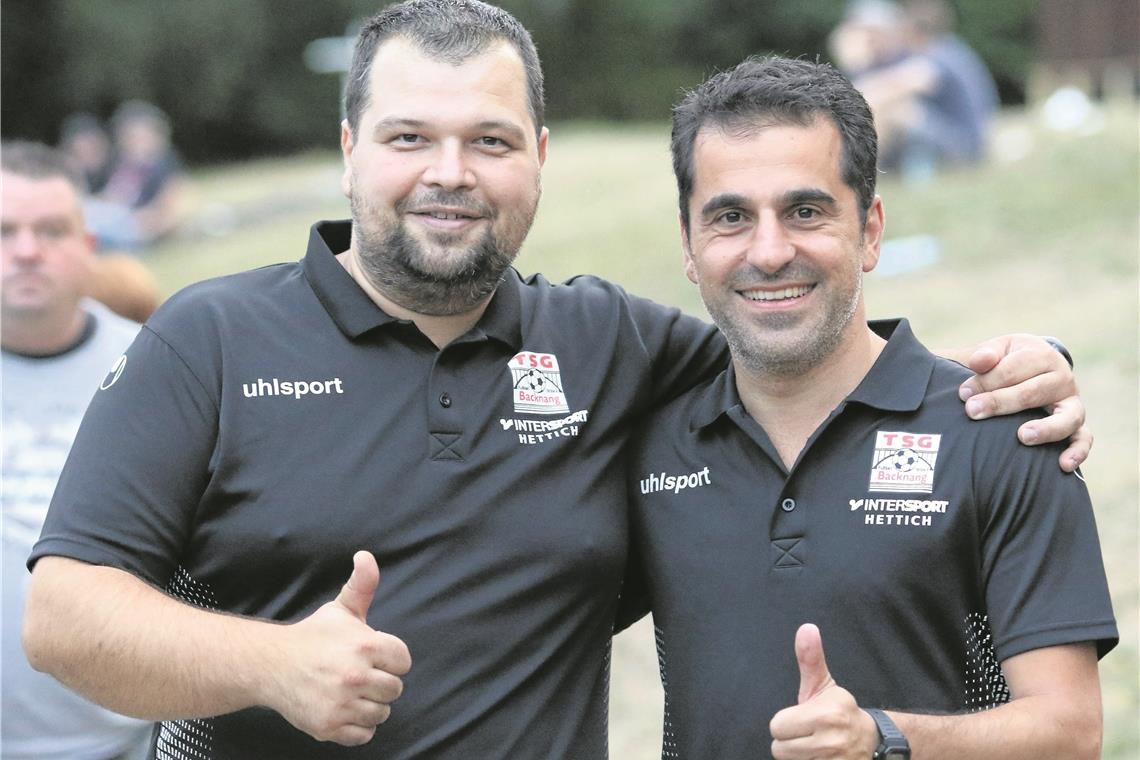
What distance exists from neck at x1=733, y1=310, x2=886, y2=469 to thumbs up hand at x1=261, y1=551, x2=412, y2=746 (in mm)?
917

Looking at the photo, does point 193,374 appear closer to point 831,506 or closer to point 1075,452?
point 831,506

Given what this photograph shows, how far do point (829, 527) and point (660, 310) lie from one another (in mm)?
850

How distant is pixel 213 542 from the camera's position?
9.13 ft

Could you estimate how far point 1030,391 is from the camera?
109 inches

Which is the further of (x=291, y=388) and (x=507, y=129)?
(x=507, y=129)

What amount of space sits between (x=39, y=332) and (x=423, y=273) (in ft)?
6.17

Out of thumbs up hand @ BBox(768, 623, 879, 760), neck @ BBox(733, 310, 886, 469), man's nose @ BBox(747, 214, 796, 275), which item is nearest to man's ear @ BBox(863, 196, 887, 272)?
neck @ BBox(733, 310, 886, 469)

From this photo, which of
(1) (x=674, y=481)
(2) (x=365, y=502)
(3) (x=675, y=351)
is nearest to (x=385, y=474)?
(2) (x=365, y=502)

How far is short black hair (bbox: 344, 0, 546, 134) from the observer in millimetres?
3018

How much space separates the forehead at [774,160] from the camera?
2.87 metres

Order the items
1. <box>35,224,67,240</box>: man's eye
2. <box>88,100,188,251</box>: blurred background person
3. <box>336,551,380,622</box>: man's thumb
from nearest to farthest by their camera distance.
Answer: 1. <box>336,551,380,622</box>: man's thumb
2. <box>35,224,67,240</box>: man's eye
3. <box>88,100,188,251</box>: blurred background person

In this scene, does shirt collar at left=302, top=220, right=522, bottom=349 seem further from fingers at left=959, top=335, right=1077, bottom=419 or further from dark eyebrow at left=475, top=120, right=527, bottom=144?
fingers at left=959, top=335, right=1077, bottom=419

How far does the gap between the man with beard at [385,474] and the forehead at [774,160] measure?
42 cm

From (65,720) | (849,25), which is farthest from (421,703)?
(849,25)
